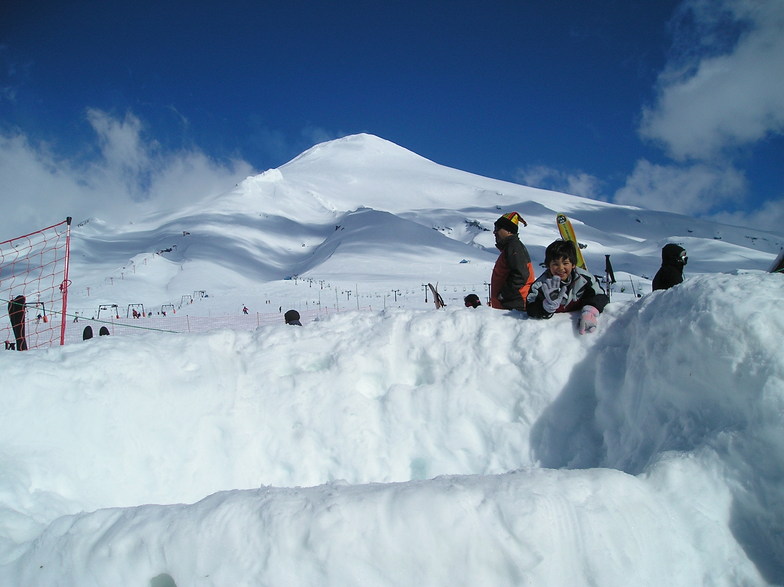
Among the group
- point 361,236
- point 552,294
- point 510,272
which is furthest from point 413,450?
point 361,236

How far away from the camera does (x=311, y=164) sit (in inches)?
5217

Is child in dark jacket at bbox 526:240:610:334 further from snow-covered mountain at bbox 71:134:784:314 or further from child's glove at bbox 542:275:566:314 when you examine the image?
snow-covered mountain at bbox 71:134:784:314

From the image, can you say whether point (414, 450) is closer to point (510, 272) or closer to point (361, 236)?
point (510, 272)

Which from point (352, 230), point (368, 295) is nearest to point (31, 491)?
point (368, 295)

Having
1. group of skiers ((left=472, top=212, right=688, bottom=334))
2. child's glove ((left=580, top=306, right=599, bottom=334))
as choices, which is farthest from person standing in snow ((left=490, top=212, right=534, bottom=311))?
child's glove ((left=580, top=306, right=599, bottom=334))

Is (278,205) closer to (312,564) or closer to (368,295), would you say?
(368,295)

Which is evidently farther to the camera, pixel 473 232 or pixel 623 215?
pixel 623 215

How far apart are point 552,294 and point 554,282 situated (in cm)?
10

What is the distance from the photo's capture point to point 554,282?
3.52 m

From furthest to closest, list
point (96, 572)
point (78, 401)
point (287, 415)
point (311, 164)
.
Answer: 1. point (311, 164)
2. point (287, 415)
3. point (78, 401)
4. point (96, 572)

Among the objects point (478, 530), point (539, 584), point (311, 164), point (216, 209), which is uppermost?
point (311, 164)

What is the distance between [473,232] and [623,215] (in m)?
40.8

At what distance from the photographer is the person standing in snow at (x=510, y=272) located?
13.9ft

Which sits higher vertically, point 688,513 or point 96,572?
point 688,513
